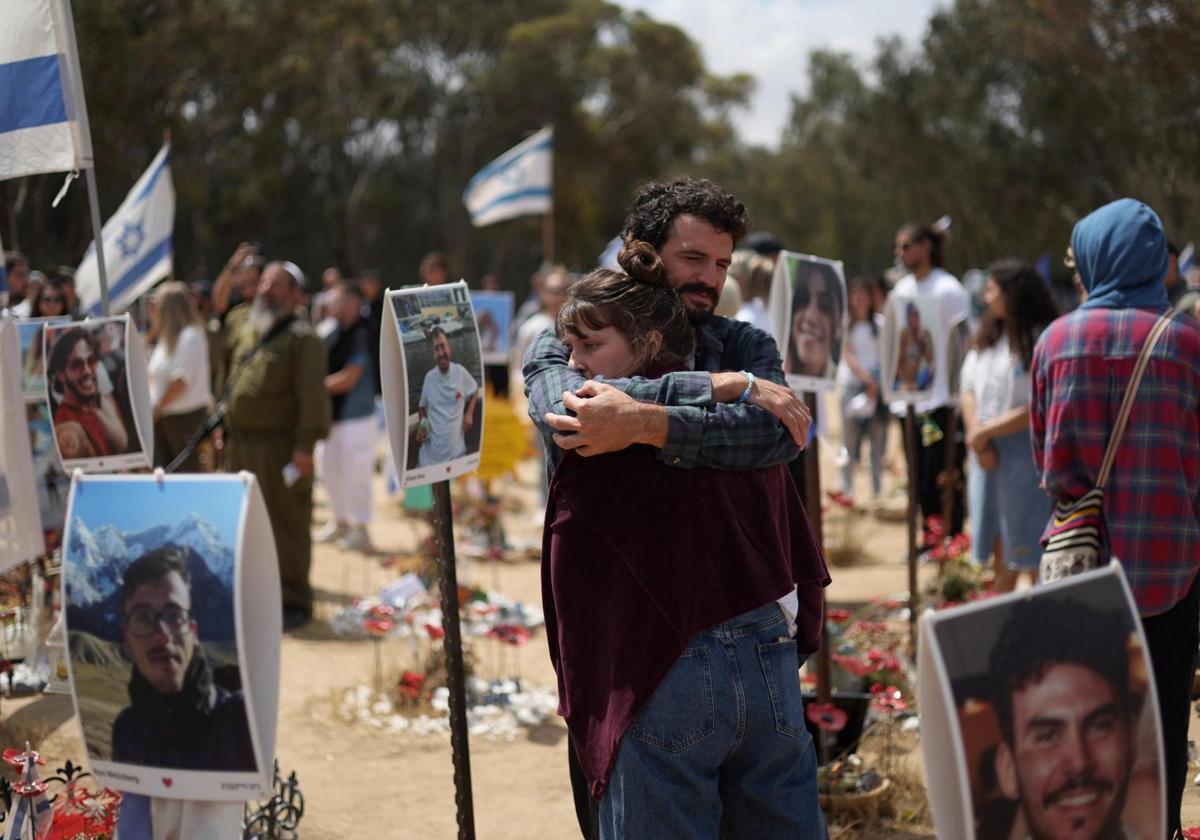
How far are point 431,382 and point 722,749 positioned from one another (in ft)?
4.76

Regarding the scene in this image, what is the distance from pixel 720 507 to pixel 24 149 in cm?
284

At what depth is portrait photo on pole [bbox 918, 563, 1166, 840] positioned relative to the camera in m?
1.83

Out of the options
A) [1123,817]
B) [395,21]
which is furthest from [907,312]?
[395,21]

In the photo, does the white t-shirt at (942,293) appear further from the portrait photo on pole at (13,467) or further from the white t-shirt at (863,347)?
the portrait photo on pole at (13,467)

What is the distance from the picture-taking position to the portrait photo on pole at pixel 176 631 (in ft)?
7.00

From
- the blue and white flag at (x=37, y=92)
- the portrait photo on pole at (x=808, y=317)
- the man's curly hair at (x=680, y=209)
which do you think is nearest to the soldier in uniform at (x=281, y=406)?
the blue and white flag at (x=37, y=92)

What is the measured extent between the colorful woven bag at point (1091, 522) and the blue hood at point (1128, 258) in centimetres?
9

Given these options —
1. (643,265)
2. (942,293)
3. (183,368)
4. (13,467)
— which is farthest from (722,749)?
(183,368)

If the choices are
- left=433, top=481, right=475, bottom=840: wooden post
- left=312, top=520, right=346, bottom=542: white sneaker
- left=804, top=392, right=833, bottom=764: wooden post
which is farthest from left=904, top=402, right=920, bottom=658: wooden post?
left=312, top=520, right=346, bottom=542: white sneaker

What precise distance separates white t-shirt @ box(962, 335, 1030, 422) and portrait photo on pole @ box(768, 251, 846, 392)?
4.22 feet

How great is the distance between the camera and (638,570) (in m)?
2.38

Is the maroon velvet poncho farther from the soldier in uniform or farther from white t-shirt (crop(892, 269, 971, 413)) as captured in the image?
white t-shirt (crop(892, 269, 971, 413))

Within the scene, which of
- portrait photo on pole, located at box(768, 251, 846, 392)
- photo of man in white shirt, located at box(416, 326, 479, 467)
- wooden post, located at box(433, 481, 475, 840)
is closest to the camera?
wooden post, located at box(433, 481, 475, 840)

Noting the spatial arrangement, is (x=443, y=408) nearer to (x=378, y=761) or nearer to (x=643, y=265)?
(x=643, y=265)
